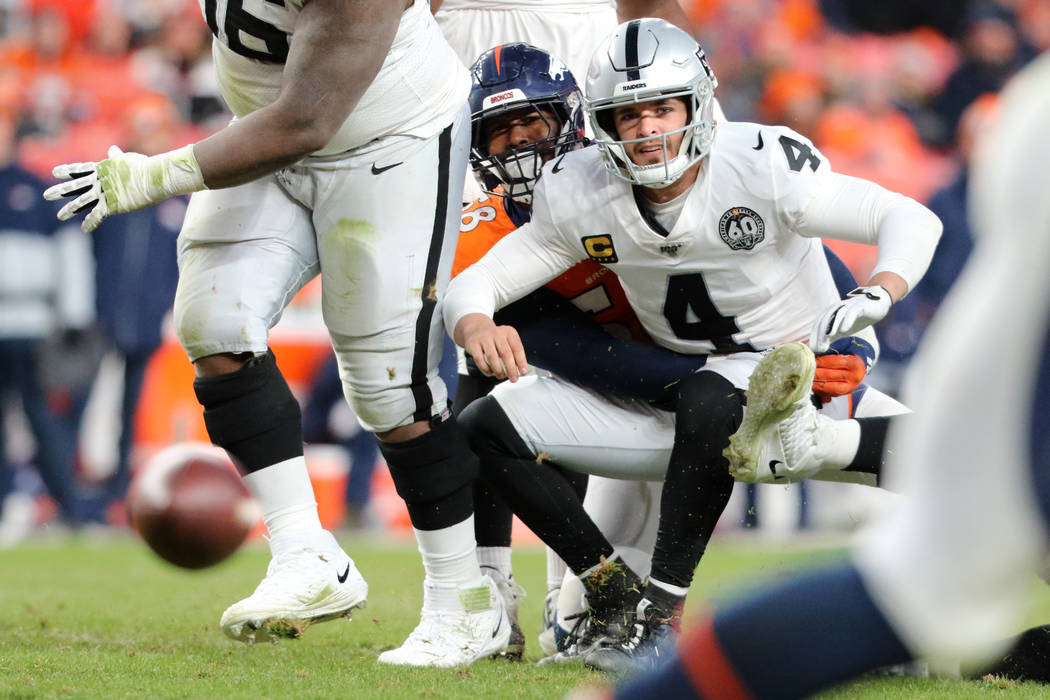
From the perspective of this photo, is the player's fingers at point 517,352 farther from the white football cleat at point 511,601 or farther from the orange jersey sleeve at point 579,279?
the white football cleat at point 511,601

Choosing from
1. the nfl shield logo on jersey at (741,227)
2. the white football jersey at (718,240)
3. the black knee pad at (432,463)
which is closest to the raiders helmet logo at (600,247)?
the white football jersey at (718,240)

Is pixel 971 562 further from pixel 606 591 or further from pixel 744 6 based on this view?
pixel 744 6

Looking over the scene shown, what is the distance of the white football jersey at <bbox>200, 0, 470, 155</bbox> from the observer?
3006mm

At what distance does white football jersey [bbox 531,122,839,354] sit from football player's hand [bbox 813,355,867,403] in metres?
0.33

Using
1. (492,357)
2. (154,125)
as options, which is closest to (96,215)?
(492,357)

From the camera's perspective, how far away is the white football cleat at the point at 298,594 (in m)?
3.02

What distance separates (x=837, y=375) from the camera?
2.97 m

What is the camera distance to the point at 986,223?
1.47 m

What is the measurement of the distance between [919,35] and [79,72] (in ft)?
20.8

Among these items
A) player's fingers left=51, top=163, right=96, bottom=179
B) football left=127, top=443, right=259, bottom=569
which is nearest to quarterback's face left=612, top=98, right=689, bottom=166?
player's fingers left=51, top=163, right=96, bottom=179

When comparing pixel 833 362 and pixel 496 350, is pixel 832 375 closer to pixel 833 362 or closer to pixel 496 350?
pixel 833 362

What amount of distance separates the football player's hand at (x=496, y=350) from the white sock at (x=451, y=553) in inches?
15.9

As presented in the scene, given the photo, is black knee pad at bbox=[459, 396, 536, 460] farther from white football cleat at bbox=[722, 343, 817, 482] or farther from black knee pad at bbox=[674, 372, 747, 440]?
white football cleat at bbox=[722, 343, 817, 482]

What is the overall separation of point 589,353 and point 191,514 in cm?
111
